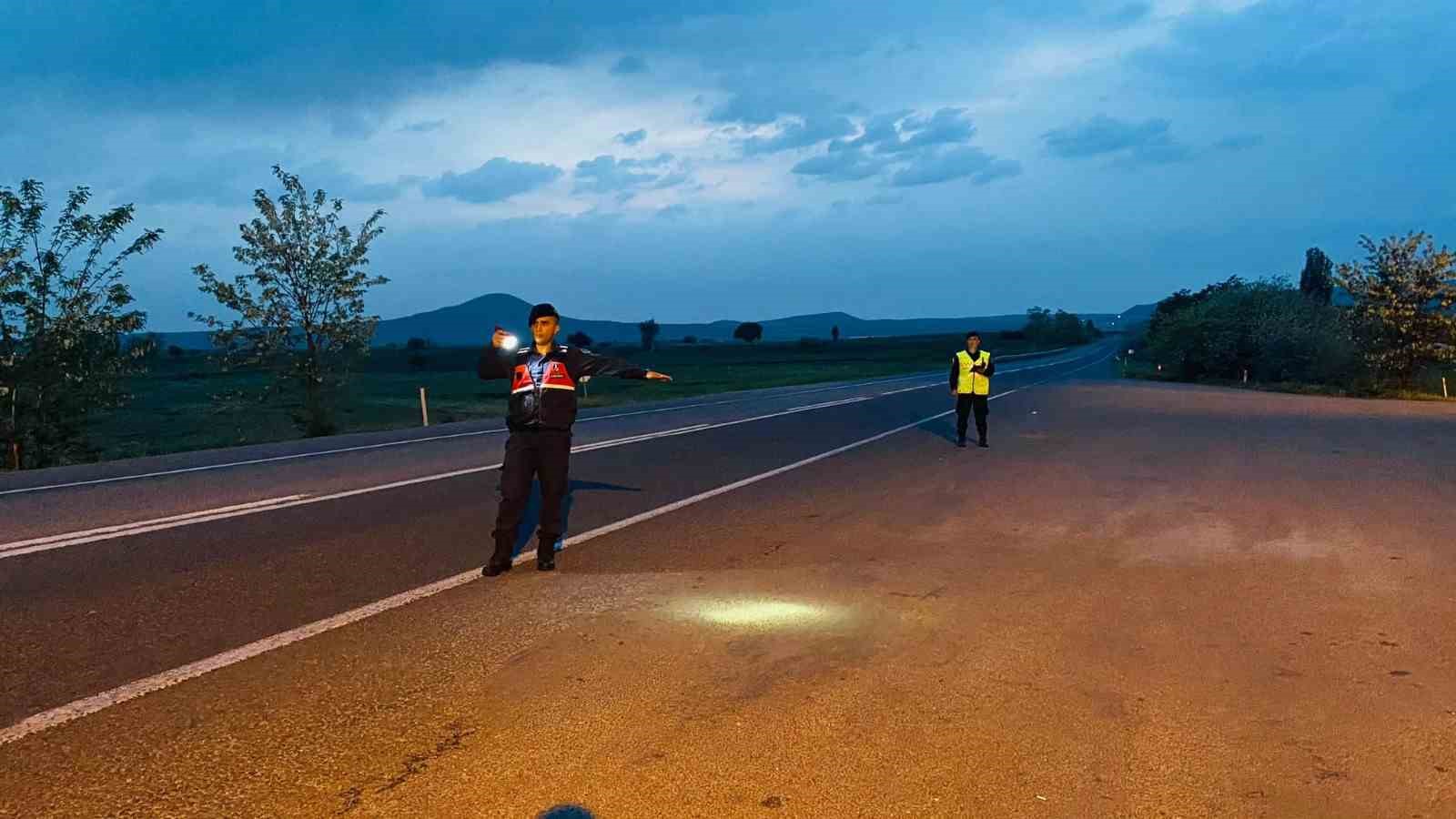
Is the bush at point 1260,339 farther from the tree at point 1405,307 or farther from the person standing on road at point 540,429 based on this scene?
the person standing on road at point 540,429

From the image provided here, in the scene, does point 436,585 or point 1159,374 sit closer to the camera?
point 436,585

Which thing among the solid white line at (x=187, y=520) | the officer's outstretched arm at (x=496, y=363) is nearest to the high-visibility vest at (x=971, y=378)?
the solid white line at (x=187, y=520)

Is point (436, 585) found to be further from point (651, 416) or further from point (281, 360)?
point (281, 360)

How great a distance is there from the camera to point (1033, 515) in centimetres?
916

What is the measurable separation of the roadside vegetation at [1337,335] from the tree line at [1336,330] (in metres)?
0.03

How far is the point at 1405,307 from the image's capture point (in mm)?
29984

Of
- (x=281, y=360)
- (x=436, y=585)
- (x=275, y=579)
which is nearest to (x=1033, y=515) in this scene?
(x=436, y=585)

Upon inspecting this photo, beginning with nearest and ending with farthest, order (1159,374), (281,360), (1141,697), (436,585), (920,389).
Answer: (1141,697)
(436,585)
(281,360)
(920,389)
(1159,374)

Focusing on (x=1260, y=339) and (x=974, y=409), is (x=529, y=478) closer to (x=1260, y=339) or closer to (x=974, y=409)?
(x=974, y=409)

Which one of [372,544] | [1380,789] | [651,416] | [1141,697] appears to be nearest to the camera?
[1380,789]

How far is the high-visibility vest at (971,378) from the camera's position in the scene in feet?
47.8

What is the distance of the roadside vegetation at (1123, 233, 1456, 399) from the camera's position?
29906mm

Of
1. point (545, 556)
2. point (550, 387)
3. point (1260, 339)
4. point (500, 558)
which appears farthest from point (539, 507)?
point (1260, 339)

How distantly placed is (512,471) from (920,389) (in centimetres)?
2831
